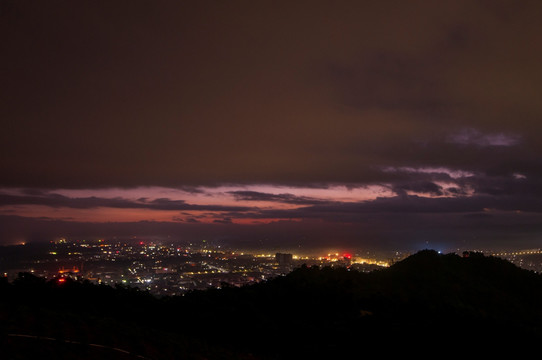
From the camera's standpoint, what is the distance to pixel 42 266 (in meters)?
42.4

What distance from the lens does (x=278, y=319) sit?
13.4 m

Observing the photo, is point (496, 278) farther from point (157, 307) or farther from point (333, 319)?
point (157, 307)

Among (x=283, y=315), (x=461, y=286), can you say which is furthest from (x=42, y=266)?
(x=461, y=286)

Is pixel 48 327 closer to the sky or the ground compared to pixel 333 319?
closer to the sky

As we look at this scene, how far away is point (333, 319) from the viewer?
13.4 meters

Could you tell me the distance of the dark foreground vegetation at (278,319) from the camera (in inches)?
337

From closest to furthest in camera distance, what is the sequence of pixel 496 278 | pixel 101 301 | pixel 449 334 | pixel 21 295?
pixel 449 334, pixel 21 295, pixel 101 301, pixel 496 278

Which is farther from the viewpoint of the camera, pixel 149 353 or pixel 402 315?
pixel 402 315

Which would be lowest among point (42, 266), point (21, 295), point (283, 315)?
point (42, 266)

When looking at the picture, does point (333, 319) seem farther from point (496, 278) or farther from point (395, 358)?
point (496, 278)

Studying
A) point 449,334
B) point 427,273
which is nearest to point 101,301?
point 449,334

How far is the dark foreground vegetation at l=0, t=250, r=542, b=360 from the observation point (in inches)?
337

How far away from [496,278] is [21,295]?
20.8m

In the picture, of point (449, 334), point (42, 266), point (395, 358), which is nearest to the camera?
point (395, 358)
